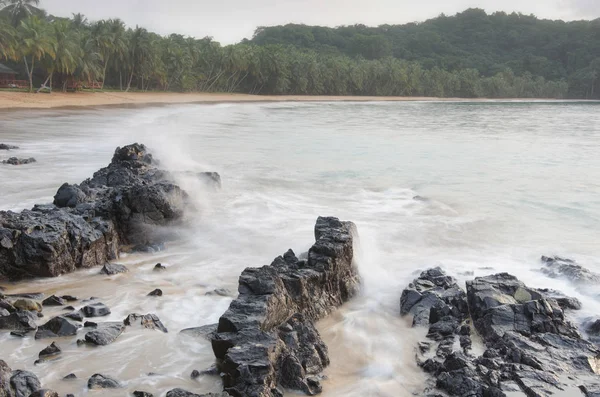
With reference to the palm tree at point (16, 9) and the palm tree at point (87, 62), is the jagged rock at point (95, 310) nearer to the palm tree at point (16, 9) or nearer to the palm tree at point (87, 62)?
the palm tree at point (87, 62)

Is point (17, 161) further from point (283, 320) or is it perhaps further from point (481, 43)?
point (481, 43)

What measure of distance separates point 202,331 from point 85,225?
2910 mm

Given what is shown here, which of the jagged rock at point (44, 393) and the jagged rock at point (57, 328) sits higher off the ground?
the jagged rock at point (44, 393)

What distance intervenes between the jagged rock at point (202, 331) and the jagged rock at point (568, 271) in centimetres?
507

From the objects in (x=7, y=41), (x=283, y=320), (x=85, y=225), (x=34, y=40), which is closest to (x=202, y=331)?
(x=283, y=320)

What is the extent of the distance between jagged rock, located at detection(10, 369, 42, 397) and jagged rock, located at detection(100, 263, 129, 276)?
291cm

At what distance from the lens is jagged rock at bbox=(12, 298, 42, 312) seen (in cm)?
571

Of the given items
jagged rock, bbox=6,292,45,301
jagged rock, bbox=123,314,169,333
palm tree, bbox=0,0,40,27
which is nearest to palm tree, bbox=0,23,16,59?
palm tree, bbox=0,0,40,27

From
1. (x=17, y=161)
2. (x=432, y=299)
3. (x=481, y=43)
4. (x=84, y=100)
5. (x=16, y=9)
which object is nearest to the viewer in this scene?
(x=432, y=299)

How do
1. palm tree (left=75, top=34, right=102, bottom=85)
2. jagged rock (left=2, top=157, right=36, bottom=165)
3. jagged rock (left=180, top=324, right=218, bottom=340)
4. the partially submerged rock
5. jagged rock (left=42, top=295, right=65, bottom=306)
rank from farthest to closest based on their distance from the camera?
palm tree (left=75, top=34, right=102, bottom=85) → jagged rock (left=2, top=157, right=36, bottom=165) → jagged rock (left=42, top=295, right=65, bottom=306) → jagged rock (left=180, top=324, right=218, bottom=340) → the partially submerged rock

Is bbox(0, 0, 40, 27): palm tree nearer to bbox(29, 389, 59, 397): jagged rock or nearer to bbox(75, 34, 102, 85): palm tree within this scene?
bbox(75, 34, 102, 85): palm tree

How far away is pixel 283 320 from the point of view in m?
5.49

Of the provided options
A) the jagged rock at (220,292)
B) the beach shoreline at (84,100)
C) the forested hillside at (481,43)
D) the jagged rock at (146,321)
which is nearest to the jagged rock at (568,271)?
the jagged rock at (220,292)

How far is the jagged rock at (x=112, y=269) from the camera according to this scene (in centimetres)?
713
